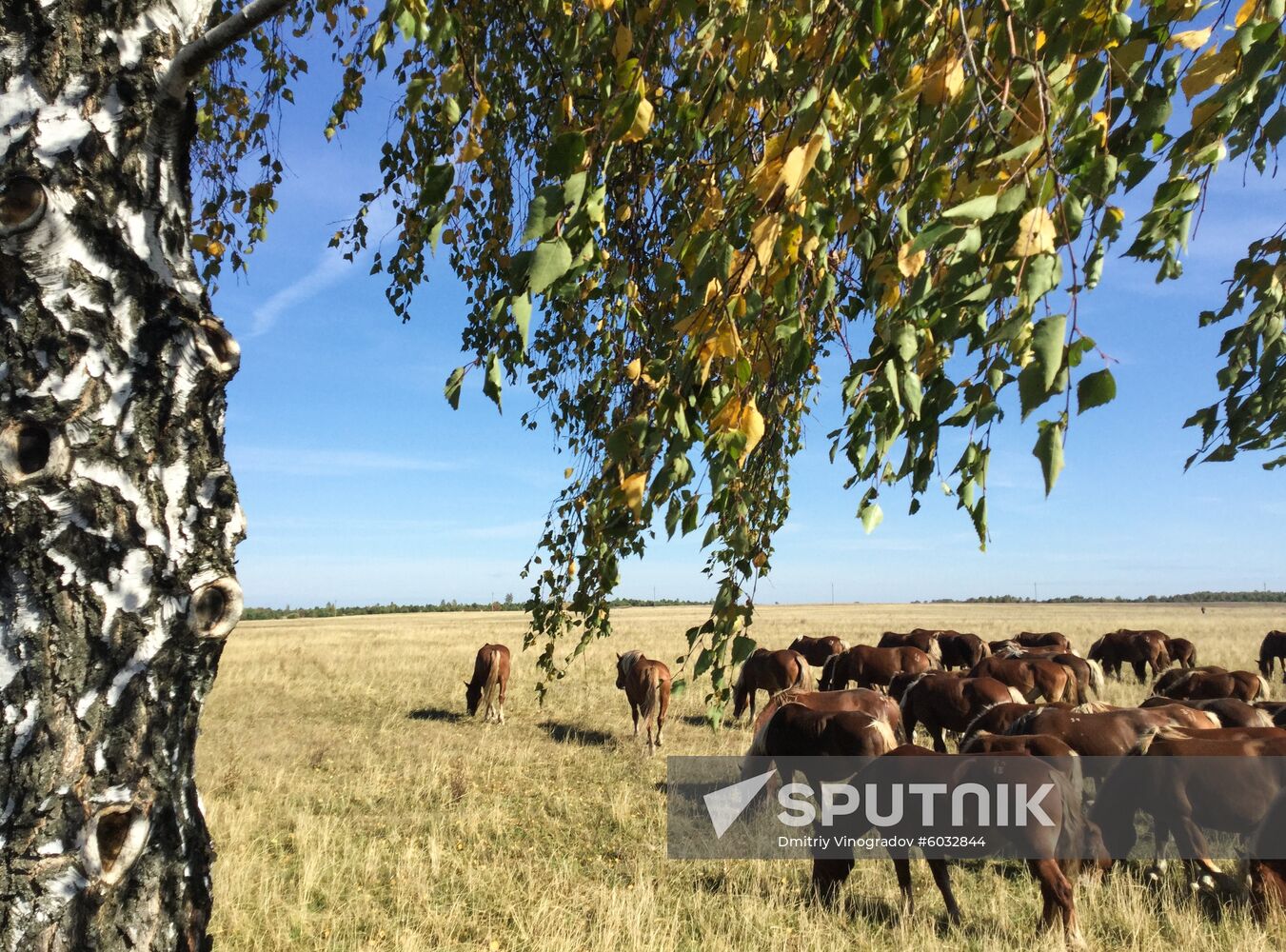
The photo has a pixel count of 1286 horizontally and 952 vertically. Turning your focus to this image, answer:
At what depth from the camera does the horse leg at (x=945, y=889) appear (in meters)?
5.87

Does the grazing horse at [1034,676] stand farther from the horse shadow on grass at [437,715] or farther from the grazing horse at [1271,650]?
the grazing horse at [1271,650]

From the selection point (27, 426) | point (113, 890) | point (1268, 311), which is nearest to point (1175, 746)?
point (1268, 311)

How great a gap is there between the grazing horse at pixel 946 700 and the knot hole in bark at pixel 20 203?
10522mm

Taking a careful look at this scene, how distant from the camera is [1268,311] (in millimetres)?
3174

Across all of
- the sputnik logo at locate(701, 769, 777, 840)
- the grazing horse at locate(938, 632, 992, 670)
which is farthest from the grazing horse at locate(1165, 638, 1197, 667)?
the sputnik logo at locate(701, 769, 777, 840)

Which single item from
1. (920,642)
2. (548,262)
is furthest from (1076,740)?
(920,642)

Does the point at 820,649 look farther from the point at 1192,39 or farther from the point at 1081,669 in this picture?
the point at 1192,39

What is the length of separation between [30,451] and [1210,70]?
11.0 ft

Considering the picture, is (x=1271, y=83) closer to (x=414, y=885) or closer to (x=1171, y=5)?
(x=1171, y=5)

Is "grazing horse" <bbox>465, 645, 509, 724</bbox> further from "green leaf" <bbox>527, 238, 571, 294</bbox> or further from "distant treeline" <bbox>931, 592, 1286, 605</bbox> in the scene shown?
"distant treeline" <bbox>931, 592, 1286, 605</bbox>

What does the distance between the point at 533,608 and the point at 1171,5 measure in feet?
17.3

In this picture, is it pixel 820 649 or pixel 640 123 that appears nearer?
pixel 640 123

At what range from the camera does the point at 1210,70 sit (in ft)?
6.44

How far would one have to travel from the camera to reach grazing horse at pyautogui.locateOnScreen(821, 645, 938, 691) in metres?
14.4
